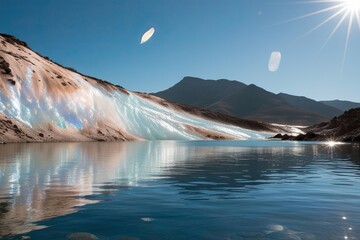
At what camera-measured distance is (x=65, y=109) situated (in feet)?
344

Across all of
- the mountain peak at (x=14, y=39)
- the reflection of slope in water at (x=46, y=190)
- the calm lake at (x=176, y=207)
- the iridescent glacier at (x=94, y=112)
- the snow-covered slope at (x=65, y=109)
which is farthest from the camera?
the mountain peak at (x=14, y=39)

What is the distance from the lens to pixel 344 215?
12.5m

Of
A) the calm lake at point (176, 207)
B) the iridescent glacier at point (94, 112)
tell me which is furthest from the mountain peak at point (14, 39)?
the calm lake at point (176, 207)

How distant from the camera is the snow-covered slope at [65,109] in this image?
8806 centimetres

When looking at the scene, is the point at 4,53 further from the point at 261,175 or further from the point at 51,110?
the point at 261,175

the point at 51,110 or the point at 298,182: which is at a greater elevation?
the point at 51,110

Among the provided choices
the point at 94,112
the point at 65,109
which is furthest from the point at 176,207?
the point at 94,112

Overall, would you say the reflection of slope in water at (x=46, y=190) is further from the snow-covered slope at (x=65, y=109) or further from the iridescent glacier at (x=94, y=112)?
the iridescent glacier at (x=94, y=112)

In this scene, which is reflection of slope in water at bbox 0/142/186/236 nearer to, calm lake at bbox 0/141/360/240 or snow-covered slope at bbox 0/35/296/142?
calm lake at bbox 0/141/360/240

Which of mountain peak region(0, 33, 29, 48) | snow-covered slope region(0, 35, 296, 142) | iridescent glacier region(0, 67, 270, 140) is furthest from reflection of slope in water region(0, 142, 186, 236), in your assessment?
mountain peak region(0, 33, 29, 48)

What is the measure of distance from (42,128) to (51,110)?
1102cm

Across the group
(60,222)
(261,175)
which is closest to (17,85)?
(261,175)

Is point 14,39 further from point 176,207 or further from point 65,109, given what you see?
point 176,207

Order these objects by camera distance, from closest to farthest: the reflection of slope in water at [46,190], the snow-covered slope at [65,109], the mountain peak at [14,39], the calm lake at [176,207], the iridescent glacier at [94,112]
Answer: the calm lake at [176,207]
the reflection of slope in water at [46,190]
the snow-covered slope at [65,109]
the iridescent glacier at [94,112]
the mountain peak at [14,39]
